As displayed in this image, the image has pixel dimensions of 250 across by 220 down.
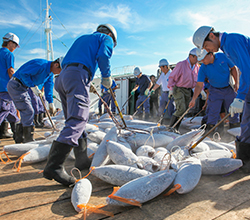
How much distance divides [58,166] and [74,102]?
62 centimetres

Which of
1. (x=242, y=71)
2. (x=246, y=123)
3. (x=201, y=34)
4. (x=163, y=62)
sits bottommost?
(x=246, y=123)

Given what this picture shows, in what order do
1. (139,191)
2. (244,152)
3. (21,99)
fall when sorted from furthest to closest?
(21,99), (244,152), (139,191)

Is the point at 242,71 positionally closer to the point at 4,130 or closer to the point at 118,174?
the point at 118,174

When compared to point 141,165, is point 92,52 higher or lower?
higher

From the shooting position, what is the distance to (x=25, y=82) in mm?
3121

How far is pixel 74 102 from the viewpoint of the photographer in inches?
70.5

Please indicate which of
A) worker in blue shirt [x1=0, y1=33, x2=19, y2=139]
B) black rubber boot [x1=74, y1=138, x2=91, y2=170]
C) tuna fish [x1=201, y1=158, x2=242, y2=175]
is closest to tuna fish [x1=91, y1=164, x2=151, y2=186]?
black rubber boot [x1=74, y1=138, x2=91, y2=170]

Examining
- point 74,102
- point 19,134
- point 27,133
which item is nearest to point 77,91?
point 74,102

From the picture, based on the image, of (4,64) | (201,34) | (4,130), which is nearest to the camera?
(201,34)

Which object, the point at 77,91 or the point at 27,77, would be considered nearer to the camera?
the point at 77,91

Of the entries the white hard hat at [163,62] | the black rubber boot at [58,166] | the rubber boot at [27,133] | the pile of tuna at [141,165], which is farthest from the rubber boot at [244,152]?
the white hard hat at [163,62]

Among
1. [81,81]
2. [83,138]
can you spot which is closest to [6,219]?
[83,138]

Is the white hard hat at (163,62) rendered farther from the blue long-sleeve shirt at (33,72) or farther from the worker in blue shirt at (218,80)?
the blue long-sleeve shirt at (33,72)

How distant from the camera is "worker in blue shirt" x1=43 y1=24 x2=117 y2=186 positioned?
67.1 inches
